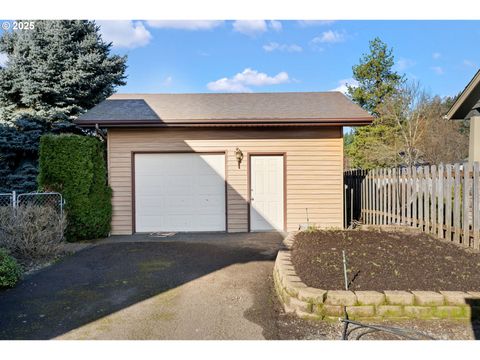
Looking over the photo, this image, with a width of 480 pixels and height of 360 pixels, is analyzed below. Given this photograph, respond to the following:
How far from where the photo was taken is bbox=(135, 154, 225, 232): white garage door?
28.8ft

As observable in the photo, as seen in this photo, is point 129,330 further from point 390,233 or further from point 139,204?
point 139,204

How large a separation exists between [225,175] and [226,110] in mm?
1941

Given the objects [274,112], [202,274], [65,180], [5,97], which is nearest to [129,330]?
[202,274]

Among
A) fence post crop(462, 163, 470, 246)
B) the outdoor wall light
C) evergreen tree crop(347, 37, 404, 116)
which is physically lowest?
fence post crop(462, 163, 470, 246)

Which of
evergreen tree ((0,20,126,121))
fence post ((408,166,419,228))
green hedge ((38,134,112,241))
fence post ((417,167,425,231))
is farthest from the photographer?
A: evergreen tree ((0,20,126,121))

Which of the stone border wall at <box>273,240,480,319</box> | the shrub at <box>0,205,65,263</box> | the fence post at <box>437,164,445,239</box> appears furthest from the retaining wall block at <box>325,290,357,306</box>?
the shrub at <box>0,205,65,263</box>

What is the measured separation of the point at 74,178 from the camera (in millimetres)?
7648

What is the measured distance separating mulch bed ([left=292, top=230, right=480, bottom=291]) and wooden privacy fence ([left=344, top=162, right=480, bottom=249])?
469 mm

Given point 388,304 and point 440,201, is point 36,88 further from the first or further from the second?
point 388,304

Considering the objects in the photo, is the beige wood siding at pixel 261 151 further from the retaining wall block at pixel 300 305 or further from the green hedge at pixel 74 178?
the retaining wall block at pixel 300 305

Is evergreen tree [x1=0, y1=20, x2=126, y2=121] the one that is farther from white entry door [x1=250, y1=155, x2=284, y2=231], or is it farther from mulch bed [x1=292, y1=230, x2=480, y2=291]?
mulch bed [x1=292, y1=230, x2=480, y2=291]

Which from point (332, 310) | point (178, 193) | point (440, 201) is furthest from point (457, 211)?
point (178, 193)

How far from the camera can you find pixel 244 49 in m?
13.6

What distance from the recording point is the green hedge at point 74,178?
756 centimetres
